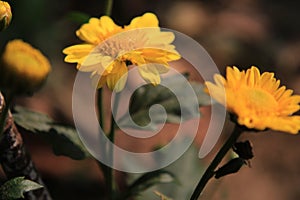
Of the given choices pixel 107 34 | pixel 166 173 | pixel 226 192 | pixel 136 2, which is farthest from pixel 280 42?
pixel 107 34

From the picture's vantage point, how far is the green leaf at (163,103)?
1266 mm

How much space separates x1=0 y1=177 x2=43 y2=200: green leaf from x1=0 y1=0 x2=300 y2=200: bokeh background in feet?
2.22

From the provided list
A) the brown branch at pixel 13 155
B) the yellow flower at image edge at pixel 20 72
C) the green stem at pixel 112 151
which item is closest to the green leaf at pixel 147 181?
the green stem at pixel 112 151

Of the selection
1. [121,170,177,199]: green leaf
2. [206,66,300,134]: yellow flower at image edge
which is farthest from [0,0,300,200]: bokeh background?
[206,66,300,134]: yellow flower at image edge

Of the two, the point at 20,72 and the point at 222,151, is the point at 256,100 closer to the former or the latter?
the point at 222,151

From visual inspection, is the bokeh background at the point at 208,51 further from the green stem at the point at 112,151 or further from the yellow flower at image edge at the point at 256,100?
the yellow flower at image edge at the point at 256,100

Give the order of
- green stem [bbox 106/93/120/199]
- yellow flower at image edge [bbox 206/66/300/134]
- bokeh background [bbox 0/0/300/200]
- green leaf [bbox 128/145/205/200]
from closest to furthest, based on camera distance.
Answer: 1. yellow flower at image edge [bbox 206/66/300/134]
2. green stem [bbox 106/93/120/199]
3. green leaf [bbox 128/145/205/200]
4. bokeh background [bbox 0/0/300/200]

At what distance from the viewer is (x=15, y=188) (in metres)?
0.94

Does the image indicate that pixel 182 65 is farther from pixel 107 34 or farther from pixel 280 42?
pixel 107 34

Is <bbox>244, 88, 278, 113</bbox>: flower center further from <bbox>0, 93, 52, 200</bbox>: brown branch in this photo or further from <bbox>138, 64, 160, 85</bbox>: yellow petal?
<bbox>0, 93, 52, 200</bbox>: brown branch

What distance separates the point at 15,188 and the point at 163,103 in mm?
439

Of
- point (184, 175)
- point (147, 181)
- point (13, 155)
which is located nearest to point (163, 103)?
point (147, 181)

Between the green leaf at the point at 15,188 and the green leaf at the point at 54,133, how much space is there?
0.21 metres

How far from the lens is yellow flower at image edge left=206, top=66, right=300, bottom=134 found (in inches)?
34.4
